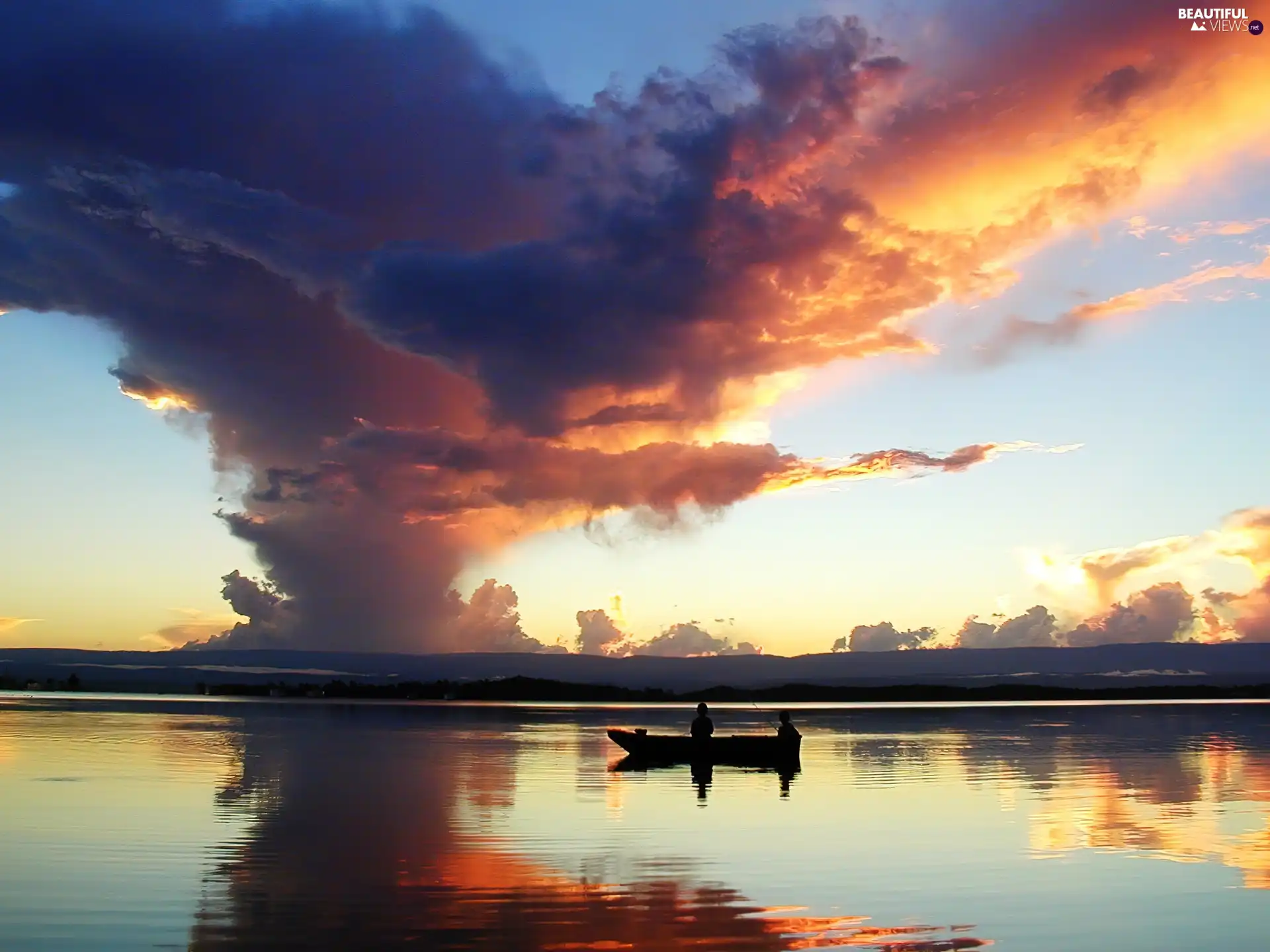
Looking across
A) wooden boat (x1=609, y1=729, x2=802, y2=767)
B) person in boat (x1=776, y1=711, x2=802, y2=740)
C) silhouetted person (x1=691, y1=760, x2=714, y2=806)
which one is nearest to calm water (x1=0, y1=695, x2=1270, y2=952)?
silhouetted person (x1=691, y1=760, x2=714, y2=806)

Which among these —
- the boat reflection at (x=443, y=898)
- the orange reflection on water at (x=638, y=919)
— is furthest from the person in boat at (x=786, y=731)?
the orange reflection on water at (x=638, y=919)

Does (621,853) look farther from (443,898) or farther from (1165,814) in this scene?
(1165,814)

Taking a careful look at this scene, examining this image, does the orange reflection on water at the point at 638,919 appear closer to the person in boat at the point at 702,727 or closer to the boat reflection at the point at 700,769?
the boat reflection at the point at 700,769

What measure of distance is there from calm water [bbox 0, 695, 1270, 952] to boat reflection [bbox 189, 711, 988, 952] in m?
0.09

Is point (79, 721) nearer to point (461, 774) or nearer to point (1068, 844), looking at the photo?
point (461, 774)

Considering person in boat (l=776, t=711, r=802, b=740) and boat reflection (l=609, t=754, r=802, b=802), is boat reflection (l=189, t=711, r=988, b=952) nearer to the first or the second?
boat reflection (l=609, t=754, r=802, b=802)

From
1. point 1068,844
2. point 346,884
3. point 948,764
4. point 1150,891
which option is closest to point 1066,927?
point 1150,891

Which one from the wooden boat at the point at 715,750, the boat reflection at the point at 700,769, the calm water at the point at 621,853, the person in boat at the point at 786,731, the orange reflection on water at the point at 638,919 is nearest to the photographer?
the orange reflection on water at the point at 638,919

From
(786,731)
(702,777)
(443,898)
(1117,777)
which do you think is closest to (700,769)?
(702,777)

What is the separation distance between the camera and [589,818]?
34656 millimetres

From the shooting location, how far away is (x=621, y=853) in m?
27.8

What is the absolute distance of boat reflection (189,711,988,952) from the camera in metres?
18.7

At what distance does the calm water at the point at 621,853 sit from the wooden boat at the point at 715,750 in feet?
3.79

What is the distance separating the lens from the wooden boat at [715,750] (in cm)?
5303
